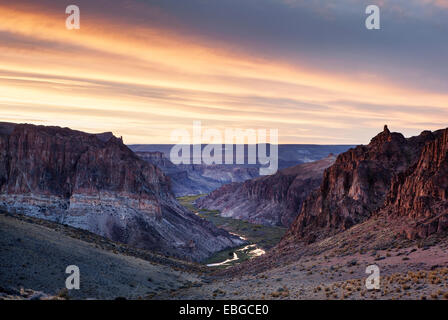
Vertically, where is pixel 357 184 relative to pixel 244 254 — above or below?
above

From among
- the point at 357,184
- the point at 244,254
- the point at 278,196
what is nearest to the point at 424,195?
the point at 357,184

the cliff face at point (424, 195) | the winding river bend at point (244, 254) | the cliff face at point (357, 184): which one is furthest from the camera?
the winding river bend at point (244, 254)

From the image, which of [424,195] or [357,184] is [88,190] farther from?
[424,195]

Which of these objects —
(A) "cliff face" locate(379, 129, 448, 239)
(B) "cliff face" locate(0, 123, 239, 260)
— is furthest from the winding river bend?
(A) "cliff face" locate(379, 129, 448, 239)

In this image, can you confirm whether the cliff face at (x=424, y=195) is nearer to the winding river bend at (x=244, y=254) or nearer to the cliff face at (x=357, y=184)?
the cliff face at (x=357, y=184)

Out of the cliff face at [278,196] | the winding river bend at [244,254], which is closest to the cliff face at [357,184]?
the winding river bend at [244,254]
